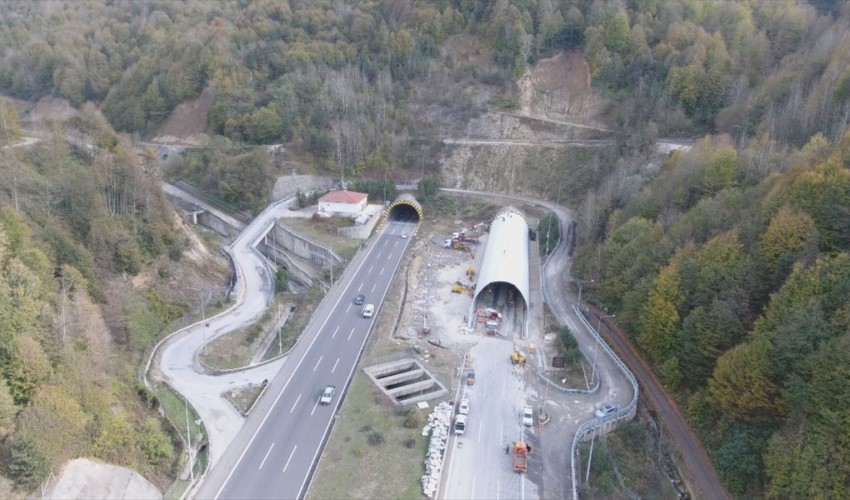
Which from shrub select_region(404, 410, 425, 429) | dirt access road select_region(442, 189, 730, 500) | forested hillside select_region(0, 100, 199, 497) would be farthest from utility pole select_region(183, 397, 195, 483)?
dirt access road select_region(442, 189, 730, 500)

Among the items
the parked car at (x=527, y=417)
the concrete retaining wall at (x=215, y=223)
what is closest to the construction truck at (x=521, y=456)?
the parked car at (x=527, y=417)

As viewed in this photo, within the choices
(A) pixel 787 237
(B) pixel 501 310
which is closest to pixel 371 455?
(B) pixel 501 310

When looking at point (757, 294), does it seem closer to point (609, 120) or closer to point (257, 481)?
point (257, 481)

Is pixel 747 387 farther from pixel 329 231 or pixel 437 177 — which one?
pixel 437 177

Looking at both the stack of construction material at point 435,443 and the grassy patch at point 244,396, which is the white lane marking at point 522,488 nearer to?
the stack of construction material at point 435,443

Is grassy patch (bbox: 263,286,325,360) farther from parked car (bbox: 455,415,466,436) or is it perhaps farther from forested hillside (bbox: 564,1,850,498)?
forested hillside (bbox: 564,1,850,498)

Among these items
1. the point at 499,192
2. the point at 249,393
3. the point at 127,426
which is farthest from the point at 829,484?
the point at 499,192
